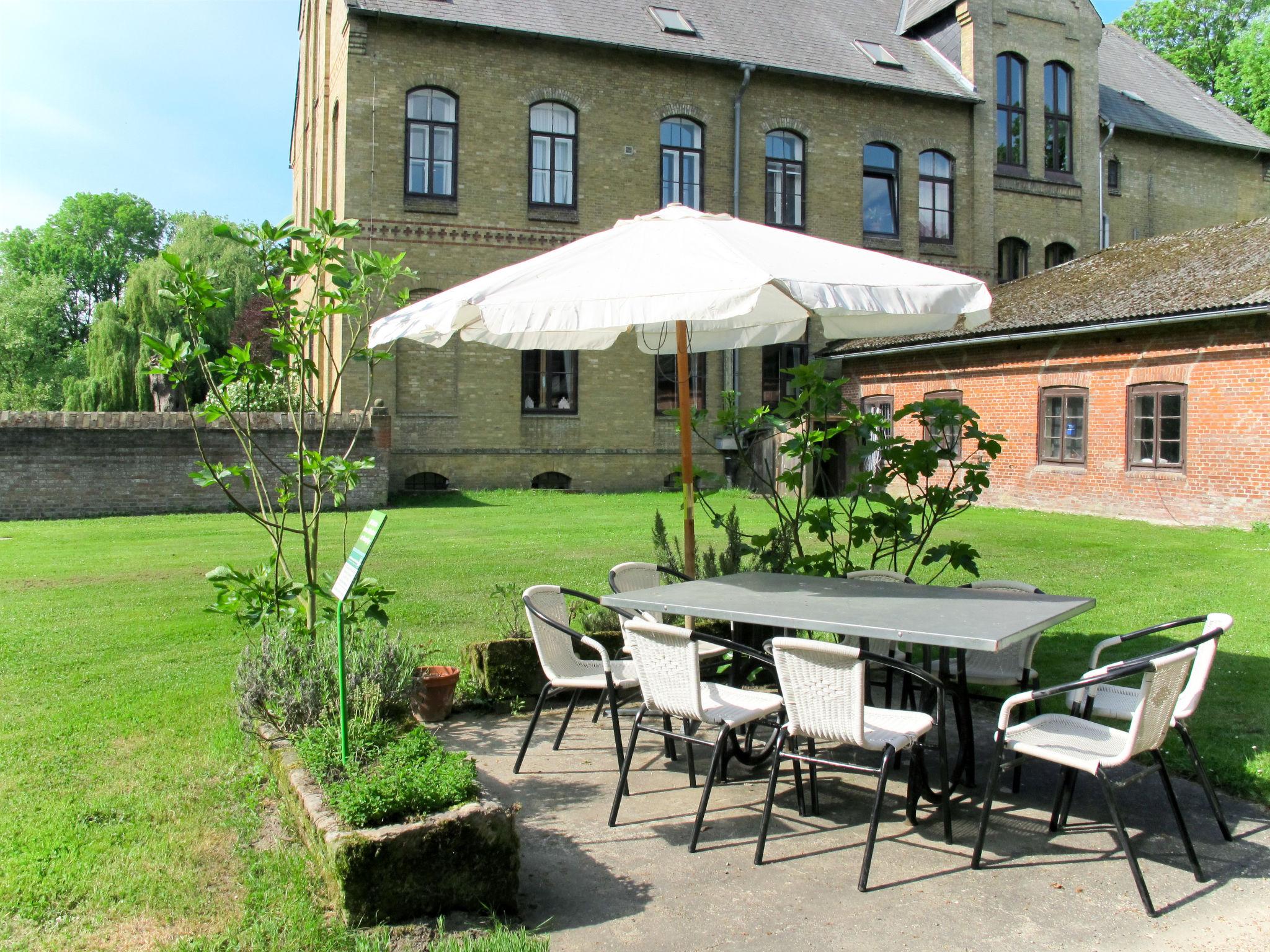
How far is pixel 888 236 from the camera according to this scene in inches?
970

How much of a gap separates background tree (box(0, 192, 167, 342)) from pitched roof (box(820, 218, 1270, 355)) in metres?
58.5

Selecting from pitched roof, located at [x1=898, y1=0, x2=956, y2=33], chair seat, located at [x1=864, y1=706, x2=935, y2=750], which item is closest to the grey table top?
chair seat, located at [x1=864, y1=706, x2=935, y2=750]

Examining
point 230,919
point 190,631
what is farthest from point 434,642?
point 230,919

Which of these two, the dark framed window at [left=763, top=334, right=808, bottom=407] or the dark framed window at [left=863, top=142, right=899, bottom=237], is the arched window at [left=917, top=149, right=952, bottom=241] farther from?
the dark framed window at [left=763, top=334, right=808, bottom=407]

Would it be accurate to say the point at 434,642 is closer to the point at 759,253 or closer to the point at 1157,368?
the point at 759,253

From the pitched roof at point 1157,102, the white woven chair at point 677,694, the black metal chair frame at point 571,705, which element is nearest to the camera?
the white woven chair at point 677,694

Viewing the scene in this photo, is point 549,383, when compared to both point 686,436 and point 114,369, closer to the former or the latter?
point 686,436

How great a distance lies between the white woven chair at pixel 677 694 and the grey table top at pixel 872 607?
353mm

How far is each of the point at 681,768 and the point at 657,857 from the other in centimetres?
112

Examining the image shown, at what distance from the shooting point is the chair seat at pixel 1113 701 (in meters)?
4.72

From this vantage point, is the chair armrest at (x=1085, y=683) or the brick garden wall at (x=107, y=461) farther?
the brick garden wall at (x=107, y=461)

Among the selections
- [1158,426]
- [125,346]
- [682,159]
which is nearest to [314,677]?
[1158,426]

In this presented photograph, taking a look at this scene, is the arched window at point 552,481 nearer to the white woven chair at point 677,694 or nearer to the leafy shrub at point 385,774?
the white woven chair at point 677,694

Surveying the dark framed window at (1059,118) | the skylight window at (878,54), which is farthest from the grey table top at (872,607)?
the dark framed window at (1059,118)
